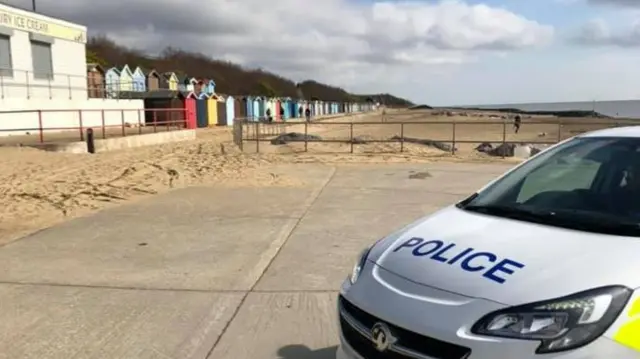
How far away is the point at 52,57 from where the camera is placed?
116 feet

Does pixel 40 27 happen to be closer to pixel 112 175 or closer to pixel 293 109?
pixel 112 175

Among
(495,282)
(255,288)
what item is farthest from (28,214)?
(495,282)

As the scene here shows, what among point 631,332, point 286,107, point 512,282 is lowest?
point 631,332

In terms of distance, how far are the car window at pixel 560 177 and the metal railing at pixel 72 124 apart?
64.0 feet

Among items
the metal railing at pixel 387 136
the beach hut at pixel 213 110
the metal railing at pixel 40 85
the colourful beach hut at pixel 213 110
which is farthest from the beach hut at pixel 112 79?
the metal railing at pixel 387 136

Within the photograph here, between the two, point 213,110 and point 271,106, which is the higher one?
point 271,106

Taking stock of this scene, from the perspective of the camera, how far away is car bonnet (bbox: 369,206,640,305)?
2514mm

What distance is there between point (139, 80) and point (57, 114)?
3274 centimetres

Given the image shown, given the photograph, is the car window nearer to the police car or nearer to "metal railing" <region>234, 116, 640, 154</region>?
the police car

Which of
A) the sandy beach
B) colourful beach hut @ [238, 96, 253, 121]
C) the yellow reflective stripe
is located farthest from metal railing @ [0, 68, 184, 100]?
the yellow reflective stripe

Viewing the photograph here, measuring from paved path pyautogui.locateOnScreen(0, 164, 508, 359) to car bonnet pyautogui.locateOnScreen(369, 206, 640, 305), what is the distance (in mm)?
1445

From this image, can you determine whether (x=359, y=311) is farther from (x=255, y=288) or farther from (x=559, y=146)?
(x=255, y=288)

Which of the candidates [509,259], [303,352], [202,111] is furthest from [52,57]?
[509,259]

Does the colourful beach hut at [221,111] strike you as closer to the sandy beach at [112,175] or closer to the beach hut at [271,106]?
the beach hut at [271,106]
